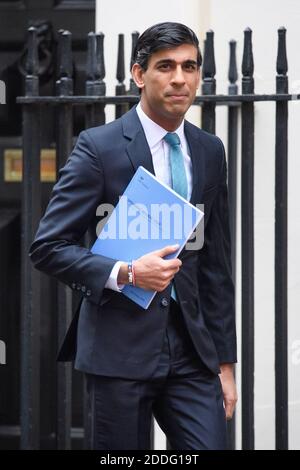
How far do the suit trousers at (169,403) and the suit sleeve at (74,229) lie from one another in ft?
0.88

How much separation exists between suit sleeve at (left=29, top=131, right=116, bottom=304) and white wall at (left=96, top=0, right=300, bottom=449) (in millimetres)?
1517

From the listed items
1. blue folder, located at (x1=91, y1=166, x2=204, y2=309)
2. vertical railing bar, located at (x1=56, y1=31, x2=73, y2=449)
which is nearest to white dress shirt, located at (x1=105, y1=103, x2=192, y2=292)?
blue folder, located at (x1=91, y1=166, x2=204, y2=309)

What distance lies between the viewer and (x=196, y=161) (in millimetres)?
3680

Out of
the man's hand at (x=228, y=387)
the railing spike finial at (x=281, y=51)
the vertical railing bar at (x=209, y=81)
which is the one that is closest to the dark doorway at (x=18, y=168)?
the vertical railing bar at (x=209, y=81)

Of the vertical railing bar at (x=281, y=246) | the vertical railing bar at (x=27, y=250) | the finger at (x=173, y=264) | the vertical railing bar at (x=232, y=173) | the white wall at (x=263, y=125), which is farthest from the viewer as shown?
the white wall at (x=263, y=125)

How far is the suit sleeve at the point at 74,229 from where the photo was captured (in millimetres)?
3532

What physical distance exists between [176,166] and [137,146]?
129 millimetres

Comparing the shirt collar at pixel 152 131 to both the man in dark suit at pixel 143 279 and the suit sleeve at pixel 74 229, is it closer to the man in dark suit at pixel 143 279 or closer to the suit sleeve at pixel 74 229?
the man in dark suit at pixel 143 279

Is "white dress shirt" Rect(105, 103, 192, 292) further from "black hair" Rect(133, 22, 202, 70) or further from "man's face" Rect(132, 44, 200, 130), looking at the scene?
"black hair" Rect(133, 22, 202, 70)

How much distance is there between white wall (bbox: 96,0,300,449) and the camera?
16.3 feet

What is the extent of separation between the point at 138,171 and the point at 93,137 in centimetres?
20

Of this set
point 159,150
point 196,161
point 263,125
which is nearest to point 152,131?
point 159,150

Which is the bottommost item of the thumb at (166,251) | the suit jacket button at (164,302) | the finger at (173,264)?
the suit jacket button at (164,302)

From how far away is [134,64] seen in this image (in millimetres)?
3658
